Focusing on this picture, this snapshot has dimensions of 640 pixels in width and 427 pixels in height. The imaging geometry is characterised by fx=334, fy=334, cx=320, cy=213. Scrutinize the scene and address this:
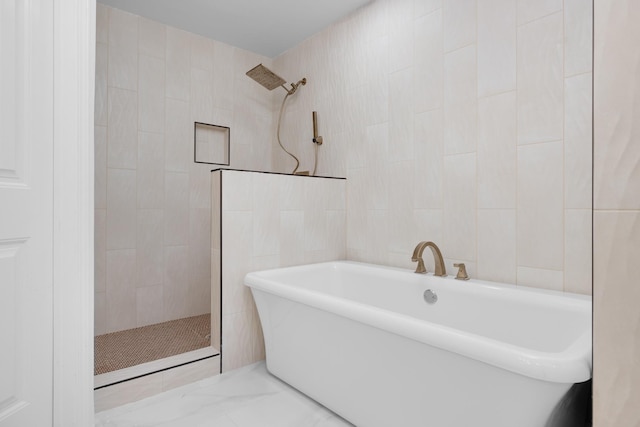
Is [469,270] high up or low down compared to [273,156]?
down

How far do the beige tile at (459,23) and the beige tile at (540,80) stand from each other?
0.87 feet

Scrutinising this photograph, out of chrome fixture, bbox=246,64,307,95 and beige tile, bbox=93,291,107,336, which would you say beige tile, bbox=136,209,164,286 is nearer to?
beige tile, bbox=93,291,107,336

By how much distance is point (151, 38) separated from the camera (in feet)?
8.53

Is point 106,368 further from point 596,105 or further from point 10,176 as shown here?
point 596,105

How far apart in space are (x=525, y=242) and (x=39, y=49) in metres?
2.16

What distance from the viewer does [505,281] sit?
1699mm

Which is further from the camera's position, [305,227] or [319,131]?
[319,131]

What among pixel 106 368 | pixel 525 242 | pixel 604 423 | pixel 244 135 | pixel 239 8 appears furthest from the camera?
pixel 244 135

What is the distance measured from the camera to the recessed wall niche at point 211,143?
114 inches

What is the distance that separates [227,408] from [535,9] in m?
2.40

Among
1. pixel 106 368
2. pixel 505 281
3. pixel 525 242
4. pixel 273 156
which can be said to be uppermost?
pixel 273 156

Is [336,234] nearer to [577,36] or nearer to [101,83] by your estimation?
[577,36]

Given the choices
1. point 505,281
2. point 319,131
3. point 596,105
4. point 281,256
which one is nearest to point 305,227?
point 281,256

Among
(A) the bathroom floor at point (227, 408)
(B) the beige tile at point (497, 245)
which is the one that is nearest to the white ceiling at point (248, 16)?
(B) the beige tile at point (497, 245)
